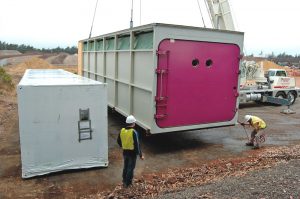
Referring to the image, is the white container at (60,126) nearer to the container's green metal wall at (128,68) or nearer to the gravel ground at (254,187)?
the container's green metal wall at (128,68)

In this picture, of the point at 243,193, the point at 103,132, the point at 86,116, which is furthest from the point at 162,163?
the point at 243,193

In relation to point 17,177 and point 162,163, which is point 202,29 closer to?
point 162,163

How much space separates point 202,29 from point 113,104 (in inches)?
165

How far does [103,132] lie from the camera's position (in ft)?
21.7

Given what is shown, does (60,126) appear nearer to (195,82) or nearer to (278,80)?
(195,82)

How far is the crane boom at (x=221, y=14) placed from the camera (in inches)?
570

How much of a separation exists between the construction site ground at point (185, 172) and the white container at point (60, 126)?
10.9 inches

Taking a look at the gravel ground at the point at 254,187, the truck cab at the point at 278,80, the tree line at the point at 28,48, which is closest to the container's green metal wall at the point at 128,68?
the gravel ground at the point at 254,187

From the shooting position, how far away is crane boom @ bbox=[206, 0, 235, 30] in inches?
570

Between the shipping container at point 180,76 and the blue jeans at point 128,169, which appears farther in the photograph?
the shipping container at point 180,76

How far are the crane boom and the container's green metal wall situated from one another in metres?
6.21

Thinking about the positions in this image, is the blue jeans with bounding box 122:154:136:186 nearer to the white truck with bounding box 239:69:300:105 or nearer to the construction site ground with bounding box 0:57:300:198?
the construction site ground with bounding box 0:57:300:198

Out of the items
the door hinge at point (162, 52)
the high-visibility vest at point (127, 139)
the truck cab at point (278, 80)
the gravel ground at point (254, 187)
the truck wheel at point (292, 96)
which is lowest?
the gravel ground at point (254, 187)

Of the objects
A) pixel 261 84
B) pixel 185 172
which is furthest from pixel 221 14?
pixel 185 172
